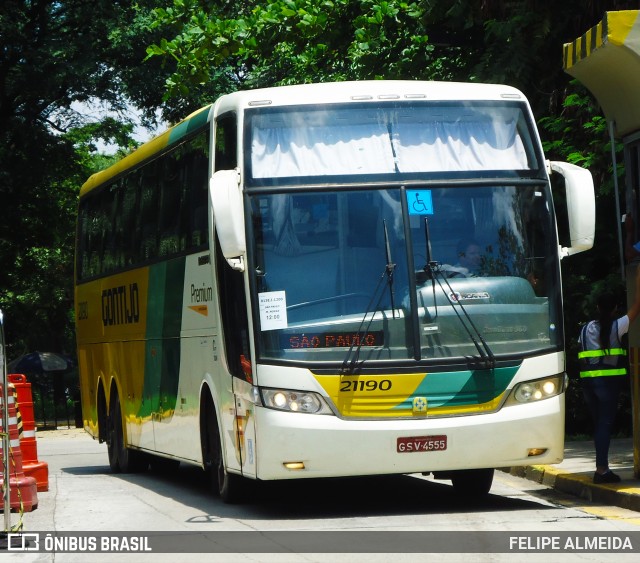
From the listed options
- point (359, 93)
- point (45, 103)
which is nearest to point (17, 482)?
point (359, 93)

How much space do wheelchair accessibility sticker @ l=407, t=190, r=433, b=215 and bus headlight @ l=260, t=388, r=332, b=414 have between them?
1726 mm

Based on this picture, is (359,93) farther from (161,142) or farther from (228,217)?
(161,142)

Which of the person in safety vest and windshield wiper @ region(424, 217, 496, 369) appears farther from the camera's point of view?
the person in safety vest

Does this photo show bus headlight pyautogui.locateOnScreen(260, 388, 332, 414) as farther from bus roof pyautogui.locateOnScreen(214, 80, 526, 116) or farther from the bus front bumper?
bus roof pyautogui.locateOnScreen(214, 80, 526, 116)

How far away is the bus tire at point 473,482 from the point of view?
1262cm

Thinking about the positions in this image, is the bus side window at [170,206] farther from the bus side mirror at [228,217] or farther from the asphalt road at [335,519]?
the bus side mirror at [228,217]

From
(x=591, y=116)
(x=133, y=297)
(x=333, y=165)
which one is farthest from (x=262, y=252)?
(x=591, y=116)

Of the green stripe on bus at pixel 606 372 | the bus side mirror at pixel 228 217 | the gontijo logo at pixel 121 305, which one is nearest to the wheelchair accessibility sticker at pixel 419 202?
the bus side mirror at pixel 228 217

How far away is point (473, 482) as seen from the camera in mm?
12773

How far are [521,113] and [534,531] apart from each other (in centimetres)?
384

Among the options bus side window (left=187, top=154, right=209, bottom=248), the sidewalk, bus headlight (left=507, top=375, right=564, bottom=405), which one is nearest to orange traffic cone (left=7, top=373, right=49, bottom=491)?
bus side window (left=187, top=154, right=209, bottom=248)

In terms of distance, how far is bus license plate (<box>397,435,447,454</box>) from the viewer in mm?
10820

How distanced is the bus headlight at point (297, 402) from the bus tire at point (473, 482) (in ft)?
7.98

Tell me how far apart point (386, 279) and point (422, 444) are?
134 centimetres
